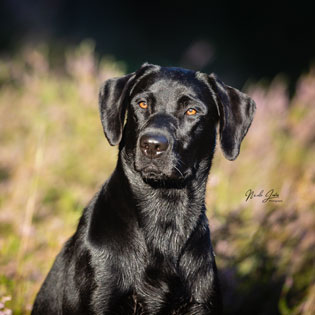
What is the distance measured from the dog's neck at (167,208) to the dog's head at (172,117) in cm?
7

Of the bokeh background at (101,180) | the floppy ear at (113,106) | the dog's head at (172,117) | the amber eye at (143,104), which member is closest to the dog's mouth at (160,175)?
the dog's head at (172,117)

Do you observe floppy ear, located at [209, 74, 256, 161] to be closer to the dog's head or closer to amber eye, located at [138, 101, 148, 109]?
the dog's head

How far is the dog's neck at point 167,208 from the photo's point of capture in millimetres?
2744

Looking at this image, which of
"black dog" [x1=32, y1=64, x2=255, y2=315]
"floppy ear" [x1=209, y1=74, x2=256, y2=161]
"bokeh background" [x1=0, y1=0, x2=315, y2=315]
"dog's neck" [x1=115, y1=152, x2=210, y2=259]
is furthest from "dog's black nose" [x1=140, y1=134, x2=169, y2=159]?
"bokeh background" [x1=0, y1=0, x2=315, y2=315]

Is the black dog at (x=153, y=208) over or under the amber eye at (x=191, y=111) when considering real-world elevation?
under

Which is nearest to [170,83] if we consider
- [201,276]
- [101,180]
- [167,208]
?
[167,208]

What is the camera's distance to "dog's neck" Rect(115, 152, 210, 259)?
2.74m

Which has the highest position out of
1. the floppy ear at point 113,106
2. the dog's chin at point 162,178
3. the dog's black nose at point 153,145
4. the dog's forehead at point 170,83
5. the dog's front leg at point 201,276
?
the dog's forehead at point 170,83

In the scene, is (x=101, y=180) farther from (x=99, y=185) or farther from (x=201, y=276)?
(x=201, y=276)

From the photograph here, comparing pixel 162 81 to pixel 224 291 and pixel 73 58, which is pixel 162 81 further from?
pixel 73 58

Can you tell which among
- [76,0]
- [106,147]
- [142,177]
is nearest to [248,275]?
[142,177]

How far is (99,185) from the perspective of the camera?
17.0ft

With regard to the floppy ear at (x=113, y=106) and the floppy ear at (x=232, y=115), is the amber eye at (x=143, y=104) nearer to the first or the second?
the floppy ear at (x=113, y=106)

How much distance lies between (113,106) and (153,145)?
18.3 inches
